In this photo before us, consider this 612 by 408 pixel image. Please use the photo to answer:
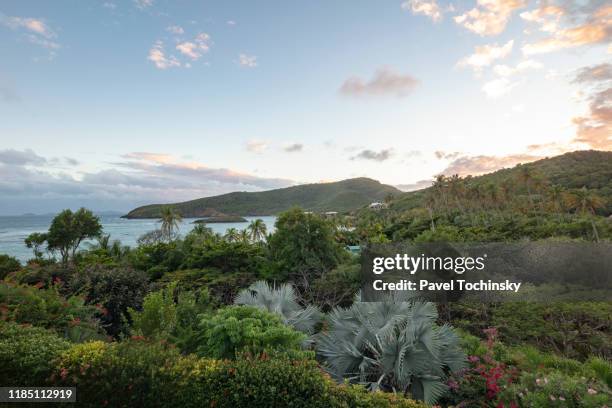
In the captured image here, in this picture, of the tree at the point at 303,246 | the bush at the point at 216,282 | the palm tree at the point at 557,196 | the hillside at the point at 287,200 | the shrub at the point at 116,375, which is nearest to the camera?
the shrub at the point at 116,375

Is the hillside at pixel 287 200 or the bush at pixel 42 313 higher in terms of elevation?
the hillside at pixel 287 200

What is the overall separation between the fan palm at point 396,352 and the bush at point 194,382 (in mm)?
1302

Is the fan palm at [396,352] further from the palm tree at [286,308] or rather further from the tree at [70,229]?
the tree at [70,229]

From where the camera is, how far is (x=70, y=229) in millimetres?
41906

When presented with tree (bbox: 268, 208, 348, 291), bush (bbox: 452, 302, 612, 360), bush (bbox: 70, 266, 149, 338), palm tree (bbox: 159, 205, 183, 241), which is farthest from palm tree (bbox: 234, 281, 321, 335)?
palm tree (bbox: 159, 205, 183, 241)

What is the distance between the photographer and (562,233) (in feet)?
135

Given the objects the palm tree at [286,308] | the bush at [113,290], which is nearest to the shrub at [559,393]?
the palm tree at [286,308]

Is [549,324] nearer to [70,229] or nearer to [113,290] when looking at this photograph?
[113,290]

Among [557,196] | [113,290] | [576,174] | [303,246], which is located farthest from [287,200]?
[113,290]

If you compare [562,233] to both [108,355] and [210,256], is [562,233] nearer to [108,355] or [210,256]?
[210,256]

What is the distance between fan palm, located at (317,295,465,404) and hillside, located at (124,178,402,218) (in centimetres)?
13790

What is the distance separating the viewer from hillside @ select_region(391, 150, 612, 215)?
64.8 meters

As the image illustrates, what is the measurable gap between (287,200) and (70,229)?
374 ft

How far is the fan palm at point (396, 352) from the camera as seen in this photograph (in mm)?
4742
